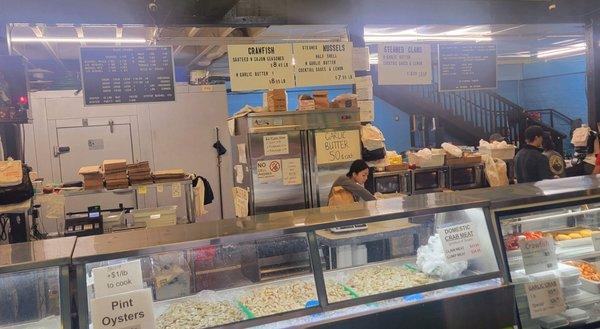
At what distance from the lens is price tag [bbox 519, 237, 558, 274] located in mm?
2822

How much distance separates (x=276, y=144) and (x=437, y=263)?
2.83 meters

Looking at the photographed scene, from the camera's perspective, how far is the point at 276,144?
208 inches

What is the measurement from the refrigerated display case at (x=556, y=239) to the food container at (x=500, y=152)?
426 centimetres

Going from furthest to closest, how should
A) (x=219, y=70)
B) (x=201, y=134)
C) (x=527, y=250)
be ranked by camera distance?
(x=219, y=70)
(x=201, y=134)
(x=527, y=250)

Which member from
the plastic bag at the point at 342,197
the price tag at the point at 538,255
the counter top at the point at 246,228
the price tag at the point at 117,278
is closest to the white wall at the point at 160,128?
the plastic bag at the point at 342,197

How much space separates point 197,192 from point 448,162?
3474 millimetres

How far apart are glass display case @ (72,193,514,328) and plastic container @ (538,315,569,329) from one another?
334 mm

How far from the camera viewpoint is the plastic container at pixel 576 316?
109 inches

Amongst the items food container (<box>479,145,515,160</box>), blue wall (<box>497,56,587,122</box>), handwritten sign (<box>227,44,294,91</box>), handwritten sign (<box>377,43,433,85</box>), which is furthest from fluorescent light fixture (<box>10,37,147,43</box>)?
blue wall (<box>497,56,587,122</box>)

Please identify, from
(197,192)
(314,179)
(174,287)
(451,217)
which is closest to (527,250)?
(451,217)

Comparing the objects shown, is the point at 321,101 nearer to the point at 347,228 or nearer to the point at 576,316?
the point at 347,228

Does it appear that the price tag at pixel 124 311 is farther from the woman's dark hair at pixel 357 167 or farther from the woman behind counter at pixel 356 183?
the woman's dark hair at pixel 357 167

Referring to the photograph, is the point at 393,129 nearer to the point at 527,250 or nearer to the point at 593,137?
the point at 593,137

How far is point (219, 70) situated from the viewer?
41.8 feet
